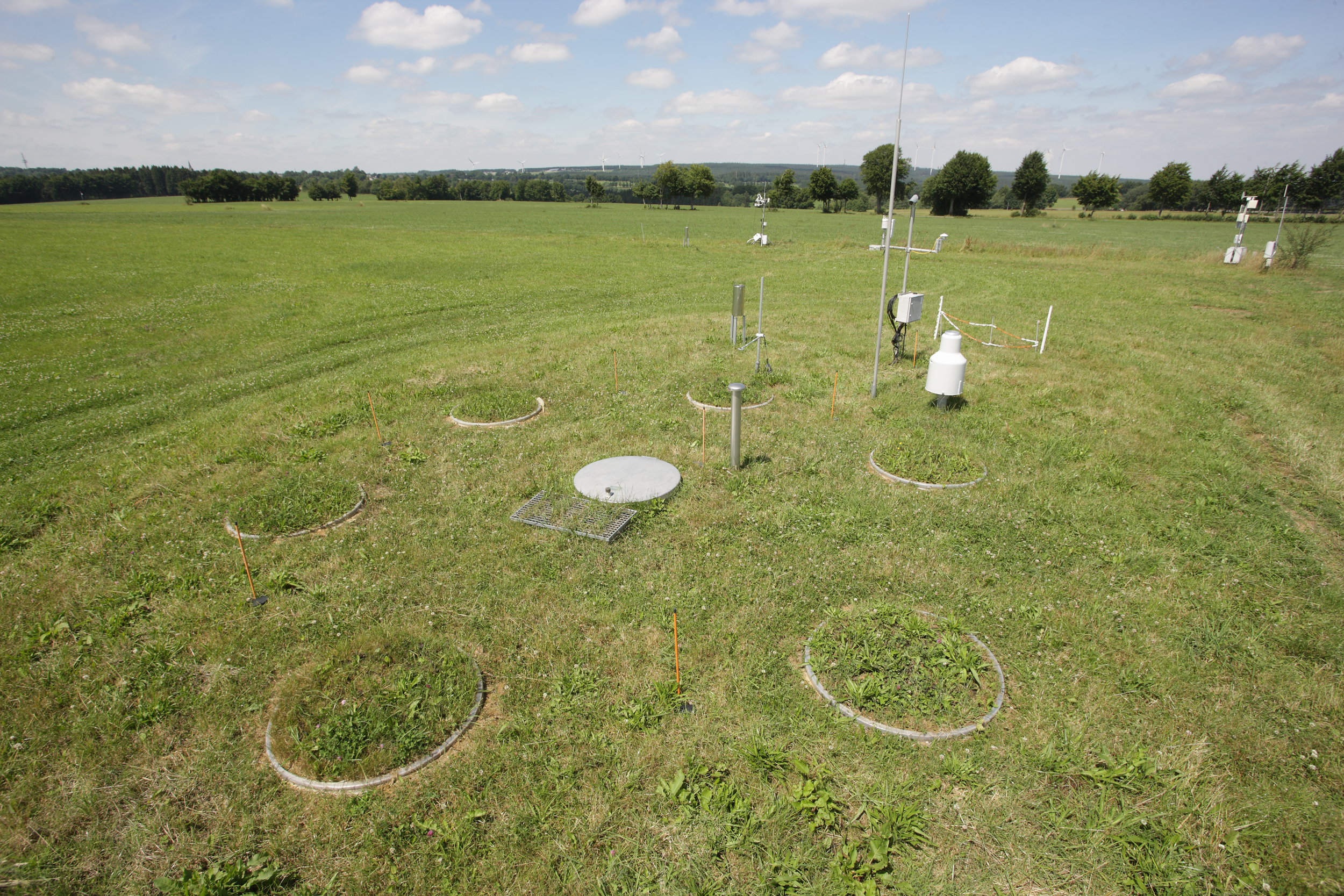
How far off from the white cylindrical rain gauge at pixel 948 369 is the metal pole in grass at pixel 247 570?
971cm

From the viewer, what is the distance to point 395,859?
3586 mm

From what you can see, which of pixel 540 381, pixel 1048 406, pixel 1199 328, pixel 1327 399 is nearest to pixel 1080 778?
pixel 1048 406

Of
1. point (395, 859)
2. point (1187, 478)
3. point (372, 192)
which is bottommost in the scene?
point (395, 859)

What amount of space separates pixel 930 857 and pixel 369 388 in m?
11.6

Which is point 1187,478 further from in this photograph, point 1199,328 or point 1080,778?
point 1199,328

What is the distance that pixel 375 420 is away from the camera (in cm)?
950

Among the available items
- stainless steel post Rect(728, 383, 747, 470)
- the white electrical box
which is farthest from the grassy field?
the white electrical box

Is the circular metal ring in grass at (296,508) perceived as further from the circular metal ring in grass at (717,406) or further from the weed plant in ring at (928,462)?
the weed plant in ring at (928,462)

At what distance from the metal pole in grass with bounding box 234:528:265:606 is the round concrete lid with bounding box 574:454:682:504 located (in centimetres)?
356

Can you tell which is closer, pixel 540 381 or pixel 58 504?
pixel 58 504

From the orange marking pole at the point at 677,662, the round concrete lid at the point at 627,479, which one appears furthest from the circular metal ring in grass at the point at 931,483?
the orange marking pole at the point at 677,662

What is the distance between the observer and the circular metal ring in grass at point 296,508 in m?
6.84

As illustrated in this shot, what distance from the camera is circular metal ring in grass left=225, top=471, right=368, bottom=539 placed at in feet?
22.5

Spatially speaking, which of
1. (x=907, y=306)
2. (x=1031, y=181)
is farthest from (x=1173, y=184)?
(x=907, y=306)
